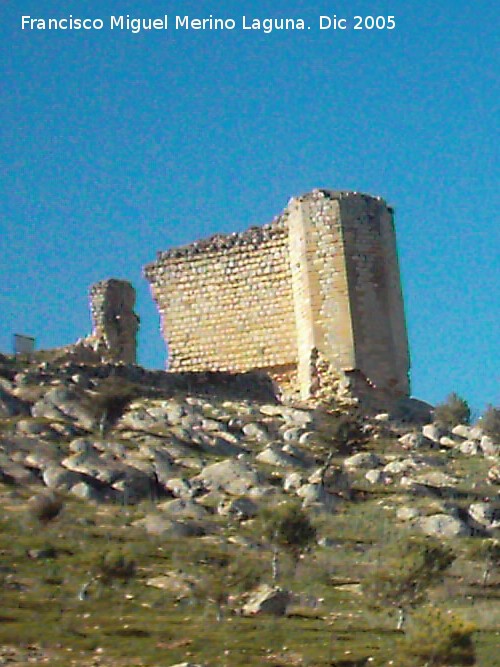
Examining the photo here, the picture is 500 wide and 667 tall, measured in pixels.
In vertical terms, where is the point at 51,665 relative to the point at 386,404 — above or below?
below

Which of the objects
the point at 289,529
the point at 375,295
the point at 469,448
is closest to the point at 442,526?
the point at 289,529

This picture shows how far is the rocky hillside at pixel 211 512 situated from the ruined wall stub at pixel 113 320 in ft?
10.0

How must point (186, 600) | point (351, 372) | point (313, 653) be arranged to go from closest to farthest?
point (313, 653)
point (186, 600)
point (351, 372)

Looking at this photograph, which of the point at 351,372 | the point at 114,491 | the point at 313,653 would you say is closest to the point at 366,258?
the point at 351,372

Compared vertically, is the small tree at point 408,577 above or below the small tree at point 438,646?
above

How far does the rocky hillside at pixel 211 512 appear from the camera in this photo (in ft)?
39.6

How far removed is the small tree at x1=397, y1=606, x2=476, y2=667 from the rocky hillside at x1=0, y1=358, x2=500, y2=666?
1.90 feet

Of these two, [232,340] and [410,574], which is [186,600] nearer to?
[410,574]

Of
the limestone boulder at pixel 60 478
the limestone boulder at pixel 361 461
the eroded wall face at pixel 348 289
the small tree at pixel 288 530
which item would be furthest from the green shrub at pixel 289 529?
the eroded wall face at pixel 348 289

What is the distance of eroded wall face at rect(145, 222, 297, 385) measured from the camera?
25.4 m

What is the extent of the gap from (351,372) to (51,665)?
545 inches

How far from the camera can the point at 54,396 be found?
70.5ft

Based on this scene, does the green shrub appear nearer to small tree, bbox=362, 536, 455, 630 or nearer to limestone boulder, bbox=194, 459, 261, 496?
small tree, bbox=362, 536, 455, 630

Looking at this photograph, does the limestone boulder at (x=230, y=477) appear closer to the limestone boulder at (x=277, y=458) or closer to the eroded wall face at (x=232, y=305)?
the limestone boulder at (x=277, y=458)
